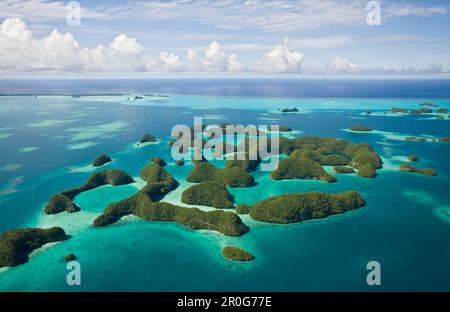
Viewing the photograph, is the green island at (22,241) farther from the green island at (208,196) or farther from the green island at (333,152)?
the green island at (333,152)

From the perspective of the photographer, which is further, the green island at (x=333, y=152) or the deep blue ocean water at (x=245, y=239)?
the green island at (x=333, y=152)

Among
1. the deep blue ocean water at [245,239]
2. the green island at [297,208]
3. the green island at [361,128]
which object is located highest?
the green island at [361,128]

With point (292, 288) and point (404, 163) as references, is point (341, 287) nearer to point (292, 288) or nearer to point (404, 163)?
point (292, 288)

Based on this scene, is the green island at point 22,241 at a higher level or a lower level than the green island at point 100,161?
lower

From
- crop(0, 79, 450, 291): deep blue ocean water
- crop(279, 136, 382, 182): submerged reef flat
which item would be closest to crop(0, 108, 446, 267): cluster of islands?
crop(279, 136, 382, 182): submerged reef flat

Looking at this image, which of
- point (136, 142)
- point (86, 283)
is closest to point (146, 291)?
point (86, 283)

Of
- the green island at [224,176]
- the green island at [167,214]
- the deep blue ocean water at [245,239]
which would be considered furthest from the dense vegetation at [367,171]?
the green island at [167,214]
